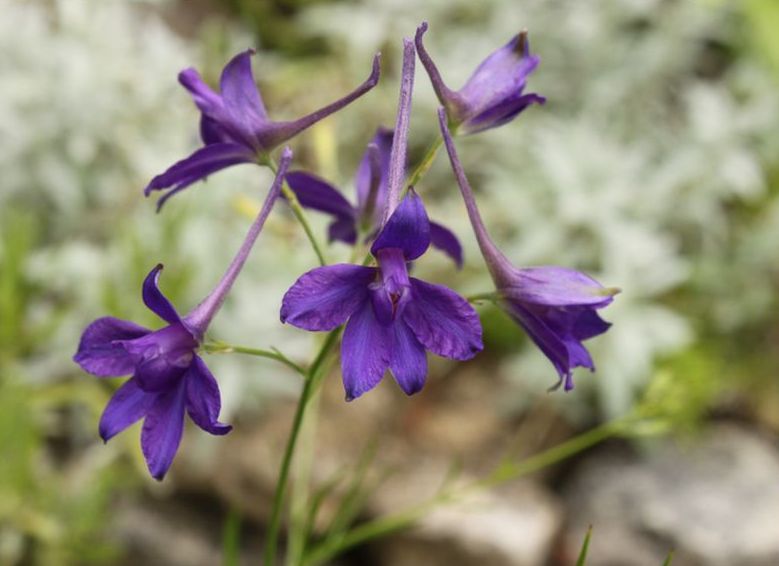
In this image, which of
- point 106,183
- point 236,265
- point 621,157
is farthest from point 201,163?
point 621,157

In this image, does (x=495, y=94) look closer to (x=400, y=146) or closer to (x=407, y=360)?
(x=400, y=146)

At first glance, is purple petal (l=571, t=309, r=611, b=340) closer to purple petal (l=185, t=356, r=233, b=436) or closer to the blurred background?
purple petal (l=185, t=356, r=233, b=436)

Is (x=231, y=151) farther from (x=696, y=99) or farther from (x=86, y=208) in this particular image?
(x=696, y=99)

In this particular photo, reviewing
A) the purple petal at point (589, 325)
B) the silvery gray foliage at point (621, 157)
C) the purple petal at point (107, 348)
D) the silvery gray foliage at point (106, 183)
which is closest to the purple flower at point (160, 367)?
the purple petal at point (107, 348)

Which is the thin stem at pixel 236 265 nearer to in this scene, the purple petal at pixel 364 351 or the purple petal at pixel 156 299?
the purple petal at pixel 156 299

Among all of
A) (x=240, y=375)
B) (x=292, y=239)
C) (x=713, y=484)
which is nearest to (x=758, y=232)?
(x=713, y=484)
